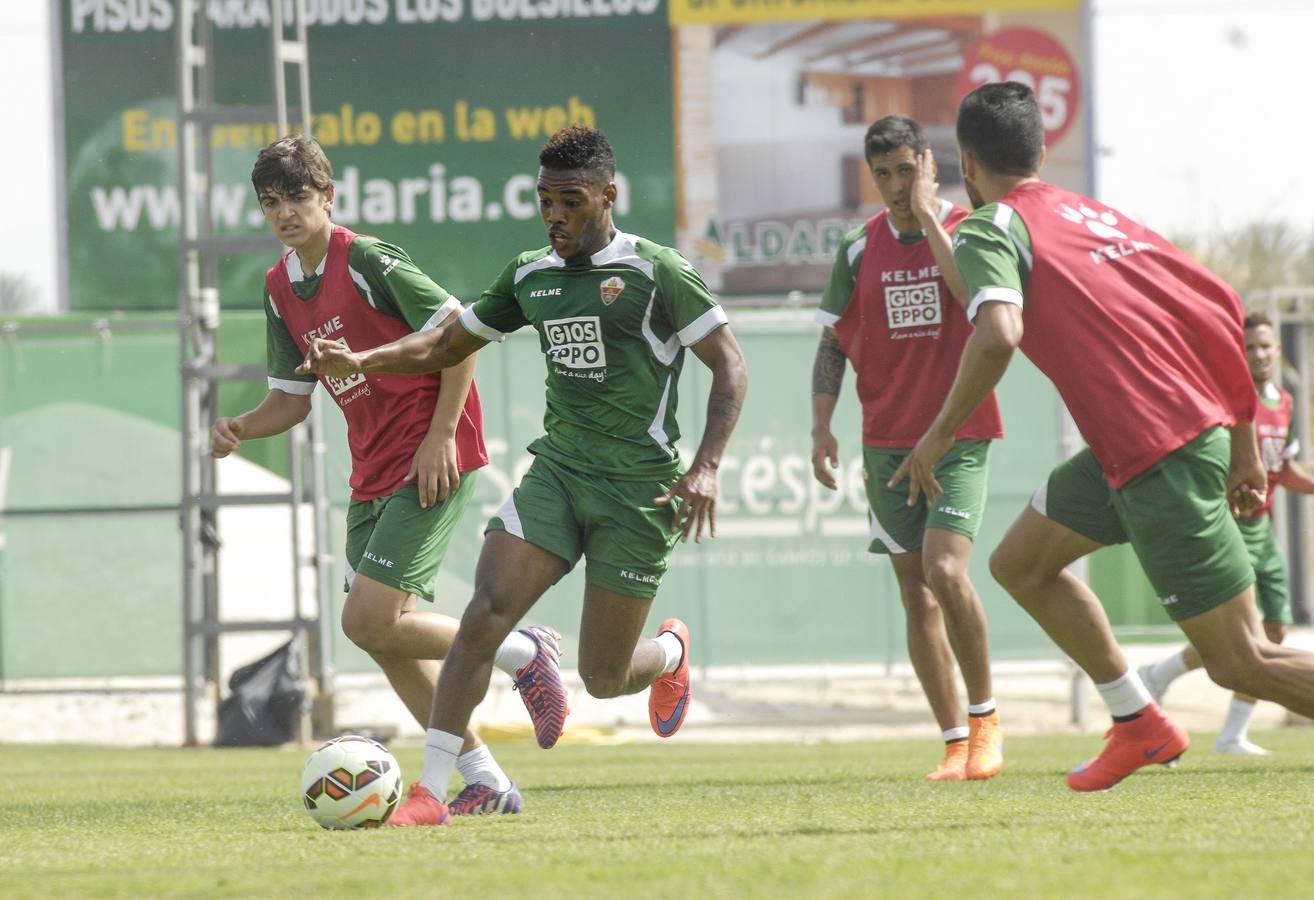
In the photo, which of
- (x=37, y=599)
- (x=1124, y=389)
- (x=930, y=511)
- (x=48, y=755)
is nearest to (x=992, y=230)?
Answer: (x=1124, y=389)

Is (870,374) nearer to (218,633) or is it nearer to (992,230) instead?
(992,230)

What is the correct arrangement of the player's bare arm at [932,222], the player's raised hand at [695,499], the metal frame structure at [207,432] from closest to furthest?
the player's raised hand at [695,499] < the player's bare arm at [932,222] < the metal frame structure at [207,432]

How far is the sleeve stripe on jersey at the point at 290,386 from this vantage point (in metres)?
6.38

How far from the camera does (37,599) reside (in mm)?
12750

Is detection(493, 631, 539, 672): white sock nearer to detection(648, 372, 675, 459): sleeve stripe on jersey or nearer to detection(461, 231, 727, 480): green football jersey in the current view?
detection(461, 231, 727, 480): green football jersey

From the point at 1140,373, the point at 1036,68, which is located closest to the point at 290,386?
the point at 1140,373

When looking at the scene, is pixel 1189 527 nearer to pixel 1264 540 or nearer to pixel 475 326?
A: pixel 475 326

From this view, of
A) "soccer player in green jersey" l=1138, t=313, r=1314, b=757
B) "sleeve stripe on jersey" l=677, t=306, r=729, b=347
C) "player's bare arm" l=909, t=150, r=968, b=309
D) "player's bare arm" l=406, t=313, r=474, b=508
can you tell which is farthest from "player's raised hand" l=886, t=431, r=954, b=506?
"soccer player in green jersey" l=1138, t=313, r=1314, b=757

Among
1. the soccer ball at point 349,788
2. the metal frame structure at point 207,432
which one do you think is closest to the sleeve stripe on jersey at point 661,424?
the soccer ball at point 349,788

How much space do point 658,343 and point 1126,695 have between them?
179 centimetres

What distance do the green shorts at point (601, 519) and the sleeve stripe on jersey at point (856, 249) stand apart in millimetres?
1999

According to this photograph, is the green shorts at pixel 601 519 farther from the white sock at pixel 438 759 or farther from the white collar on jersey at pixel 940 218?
the white collar on jersey at pixel 940 218

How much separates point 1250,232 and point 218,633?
2912 centimetres

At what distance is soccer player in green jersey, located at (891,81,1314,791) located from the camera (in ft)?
15.9
